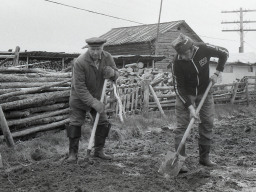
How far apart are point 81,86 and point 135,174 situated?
4.51 ft

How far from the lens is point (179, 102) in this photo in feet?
16.8

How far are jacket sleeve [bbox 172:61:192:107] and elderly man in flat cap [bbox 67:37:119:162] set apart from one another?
90 centimetres

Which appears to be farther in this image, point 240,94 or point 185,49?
point 240,94

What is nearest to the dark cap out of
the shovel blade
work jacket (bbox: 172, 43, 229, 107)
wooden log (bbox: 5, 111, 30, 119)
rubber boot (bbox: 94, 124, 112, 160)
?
work jacket (bbox: 172, 43, 229, 107)

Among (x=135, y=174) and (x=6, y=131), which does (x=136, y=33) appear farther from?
(x=135, y=174)

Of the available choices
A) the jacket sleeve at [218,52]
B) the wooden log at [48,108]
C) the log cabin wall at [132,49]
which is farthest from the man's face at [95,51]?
the log cabin wall at [132,49]

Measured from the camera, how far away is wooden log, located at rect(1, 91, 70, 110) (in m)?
6.39

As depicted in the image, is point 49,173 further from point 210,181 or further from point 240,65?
point 240,65

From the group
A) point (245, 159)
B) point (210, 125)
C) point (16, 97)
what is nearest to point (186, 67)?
point (210, 125)

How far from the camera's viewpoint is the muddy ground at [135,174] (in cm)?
414

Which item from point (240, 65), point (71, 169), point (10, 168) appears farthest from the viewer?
point (240, 65)

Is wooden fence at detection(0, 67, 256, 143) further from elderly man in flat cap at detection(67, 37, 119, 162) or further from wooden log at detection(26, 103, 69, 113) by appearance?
elderly man in flat cap at detection(67, 37, 119, 162)

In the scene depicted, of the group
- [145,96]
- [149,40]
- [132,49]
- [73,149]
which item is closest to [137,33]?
[132,49]

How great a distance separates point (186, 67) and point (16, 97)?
10.6 ft
